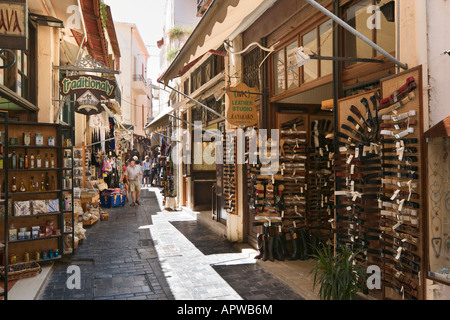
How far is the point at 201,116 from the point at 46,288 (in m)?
7.26

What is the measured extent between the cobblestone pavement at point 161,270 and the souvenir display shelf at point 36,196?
0.53 m

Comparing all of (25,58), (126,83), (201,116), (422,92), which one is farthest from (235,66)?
(126,83)

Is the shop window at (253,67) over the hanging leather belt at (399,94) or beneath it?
over

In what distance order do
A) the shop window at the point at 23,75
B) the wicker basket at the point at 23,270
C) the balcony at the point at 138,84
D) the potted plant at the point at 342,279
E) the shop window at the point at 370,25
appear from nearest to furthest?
the potted plant at the point at 342,279 → the shop window at the point at 370,25 → the wicker basket at the point at 23,270 → the shop window at the point at 23,75 → the balcony at the point at 138,84

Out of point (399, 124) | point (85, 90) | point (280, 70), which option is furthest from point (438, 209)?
point (85, 90)

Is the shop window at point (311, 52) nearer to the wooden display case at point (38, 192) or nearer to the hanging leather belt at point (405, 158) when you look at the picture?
the hanging leather belt at point (405, 158)

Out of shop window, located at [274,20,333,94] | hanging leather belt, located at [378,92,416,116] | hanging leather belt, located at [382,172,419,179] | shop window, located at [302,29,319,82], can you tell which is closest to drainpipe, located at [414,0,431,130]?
hanging leather belt, located at [378,92,416,116]

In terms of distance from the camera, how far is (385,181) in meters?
3.71

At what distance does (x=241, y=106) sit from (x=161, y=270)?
330 cm

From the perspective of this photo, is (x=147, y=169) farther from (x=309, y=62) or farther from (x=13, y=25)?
(x=13, y=25)

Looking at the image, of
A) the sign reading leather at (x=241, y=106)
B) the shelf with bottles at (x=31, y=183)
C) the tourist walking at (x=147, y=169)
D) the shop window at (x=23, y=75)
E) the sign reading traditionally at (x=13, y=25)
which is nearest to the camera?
the sign reading traditionally at (x=13, y=25)

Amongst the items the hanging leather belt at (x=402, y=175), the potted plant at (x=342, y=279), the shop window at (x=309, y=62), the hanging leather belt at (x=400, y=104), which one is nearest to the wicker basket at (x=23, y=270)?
the potted plant at (x=342, y=279)

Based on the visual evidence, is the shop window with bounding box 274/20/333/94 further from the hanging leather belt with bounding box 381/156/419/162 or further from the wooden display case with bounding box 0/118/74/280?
the wooden display case with bounding box 0/118/74/280

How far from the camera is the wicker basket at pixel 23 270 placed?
5383 mm
